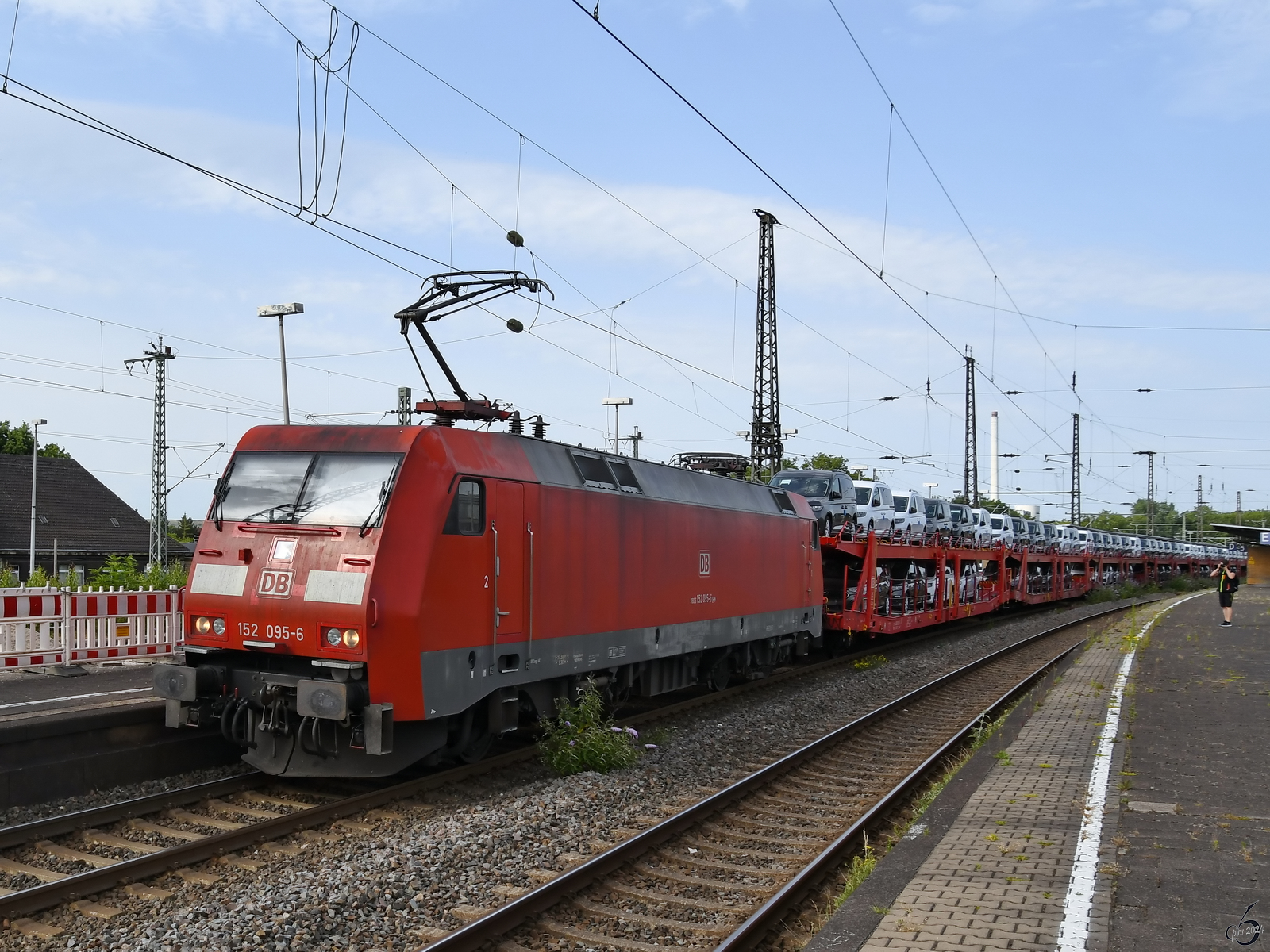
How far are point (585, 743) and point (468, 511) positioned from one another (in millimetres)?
2568

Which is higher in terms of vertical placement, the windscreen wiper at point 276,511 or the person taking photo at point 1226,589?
the windscreen wiper at point 276,511

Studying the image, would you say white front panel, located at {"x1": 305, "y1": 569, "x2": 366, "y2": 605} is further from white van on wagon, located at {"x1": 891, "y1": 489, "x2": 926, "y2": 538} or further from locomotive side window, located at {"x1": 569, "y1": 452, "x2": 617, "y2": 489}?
white van on wagon, located at {"x1": 891, "y1": 489, "x2": 926, "y2": 538}

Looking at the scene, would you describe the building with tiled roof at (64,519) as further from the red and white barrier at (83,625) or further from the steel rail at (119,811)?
the steel rail at (119,811)

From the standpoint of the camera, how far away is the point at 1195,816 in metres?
7.70

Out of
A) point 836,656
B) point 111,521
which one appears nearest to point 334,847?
point 836,656

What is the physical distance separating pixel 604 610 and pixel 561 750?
78.7 inches

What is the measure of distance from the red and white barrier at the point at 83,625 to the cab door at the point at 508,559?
6.67 m

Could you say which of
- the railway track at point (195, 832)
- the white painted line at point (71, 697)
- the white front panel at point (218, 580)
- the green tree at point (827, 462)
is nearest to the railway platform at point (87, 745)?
the white painted line at point (71, 697)

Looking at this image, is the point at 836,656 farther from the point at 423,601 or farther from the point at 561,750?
the point at 423,601

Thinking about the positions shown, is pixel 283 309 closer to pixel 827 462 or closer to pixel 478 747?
pixel 478 747

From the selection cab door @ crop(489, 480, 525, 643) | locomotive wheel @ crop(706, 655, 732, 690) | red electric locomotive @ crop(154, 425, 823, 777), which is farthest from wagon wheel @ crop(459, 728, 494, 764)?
locomotive wheel @ crop(706, 655, 732, 690)

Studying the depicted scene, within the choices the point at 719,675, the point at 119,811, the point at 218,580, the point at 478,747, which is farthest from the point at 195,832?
the point at 719,675

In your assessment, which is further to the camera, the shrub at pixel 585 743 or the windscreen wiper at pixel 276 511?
the shrub at pixel 585 743

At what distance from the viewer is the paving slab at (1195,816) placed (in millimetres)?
5555
